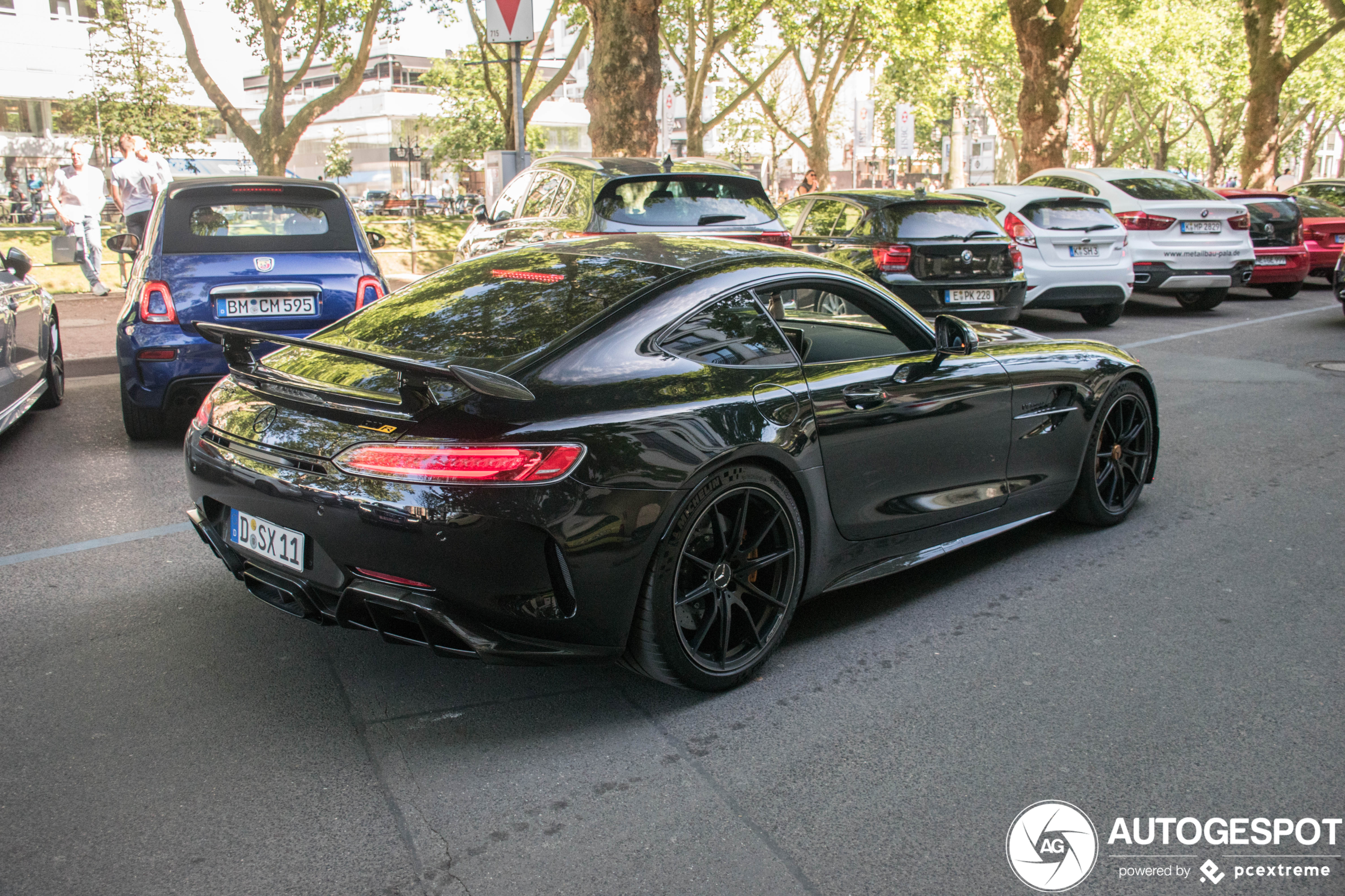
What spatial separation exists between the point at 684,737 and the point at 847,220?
8983 mm

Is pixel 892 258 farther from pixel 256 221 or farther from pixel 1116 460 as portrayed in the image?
pixel 256 221

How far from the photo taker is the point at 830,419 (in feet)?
12.7

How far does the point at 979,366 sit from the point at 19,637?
12.1ft

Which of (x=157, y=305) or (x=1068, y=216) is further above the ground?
(x=1068, y=216)

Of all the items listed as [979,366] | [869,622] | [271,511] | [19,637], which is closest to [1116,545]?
[979,366]

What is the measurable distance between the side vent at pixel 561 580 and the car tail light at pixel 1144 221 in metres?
12.2

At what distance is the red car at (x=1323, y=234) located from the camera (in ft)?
57.9

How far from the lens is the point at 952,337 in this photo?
4418 mm

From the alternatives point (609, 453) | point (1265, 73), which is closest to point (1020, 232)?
point (609, 453)

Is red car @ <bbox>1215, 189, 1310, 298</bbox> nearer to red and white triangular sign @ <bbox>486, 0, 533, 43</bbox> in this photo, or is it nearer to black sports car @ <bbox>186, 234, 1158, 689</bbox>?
red and white triangular sign @ <bbox>486, 0, 533, 43</bbox>

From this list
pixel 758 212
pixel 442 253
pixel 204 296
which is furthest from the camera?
pixel 442 253

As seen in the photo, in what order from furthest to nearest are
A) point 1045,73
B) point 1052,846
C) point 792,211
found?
point 1045,73 < point 792,211 < point 1052,846

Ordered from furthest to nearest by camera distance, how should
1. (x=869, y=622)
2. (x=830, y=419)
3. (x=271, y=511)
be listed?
(x=869, y=622) < (x=830, y=419) < (x=271, y=511)

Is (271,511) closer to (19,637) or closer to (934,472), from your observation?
(19,637)
